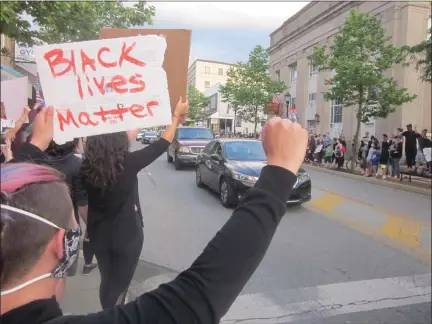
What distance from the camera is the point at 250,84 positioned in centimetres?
177

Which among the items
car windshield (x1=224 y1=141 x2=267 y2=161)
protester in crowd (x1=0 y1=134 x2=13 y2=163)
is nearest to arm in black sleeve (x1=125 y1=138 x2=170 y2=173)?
car windshield (x1=224 y1=141 x2=267 y2=161)

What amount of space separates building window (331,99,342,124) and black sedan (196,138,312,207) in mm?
316

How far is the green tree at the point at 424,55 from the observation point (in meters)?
1.44

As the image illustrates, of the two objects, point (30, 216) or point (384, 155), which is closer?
point (30, 216)

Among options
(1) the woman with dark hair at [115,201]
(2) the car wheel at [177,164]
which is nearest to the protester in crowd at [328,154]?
(1) the woman with dark hair at [115,201]

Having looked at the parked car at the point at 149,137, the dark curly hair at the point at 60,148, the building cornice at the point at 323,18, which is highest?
the building cornice at the point at 323,18

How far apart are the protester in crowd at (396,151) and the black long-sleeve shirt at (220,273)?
2.88 ft

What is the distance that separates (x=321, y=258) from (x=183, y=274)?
2927mm

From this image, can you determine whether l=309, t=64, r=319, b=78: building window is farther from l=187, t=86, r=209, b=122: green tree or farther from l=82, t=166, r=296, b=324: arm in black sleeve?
l=82, t=166, r=296, b=324: arm in black sleeve

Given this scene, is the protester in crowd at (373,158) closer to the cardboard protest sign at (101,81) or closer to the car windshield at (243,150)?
the car windshield at (243,150)

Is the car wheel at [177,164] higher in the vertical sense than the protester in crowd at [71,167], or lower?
lower

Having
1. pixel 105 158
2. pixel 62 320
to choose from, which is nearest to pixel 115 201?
pixel 105 158

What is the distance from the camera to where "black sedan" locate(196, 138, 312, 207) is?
1935 mm

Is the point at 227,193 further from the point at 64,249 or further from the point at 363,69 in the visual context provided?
the point at 64,249
